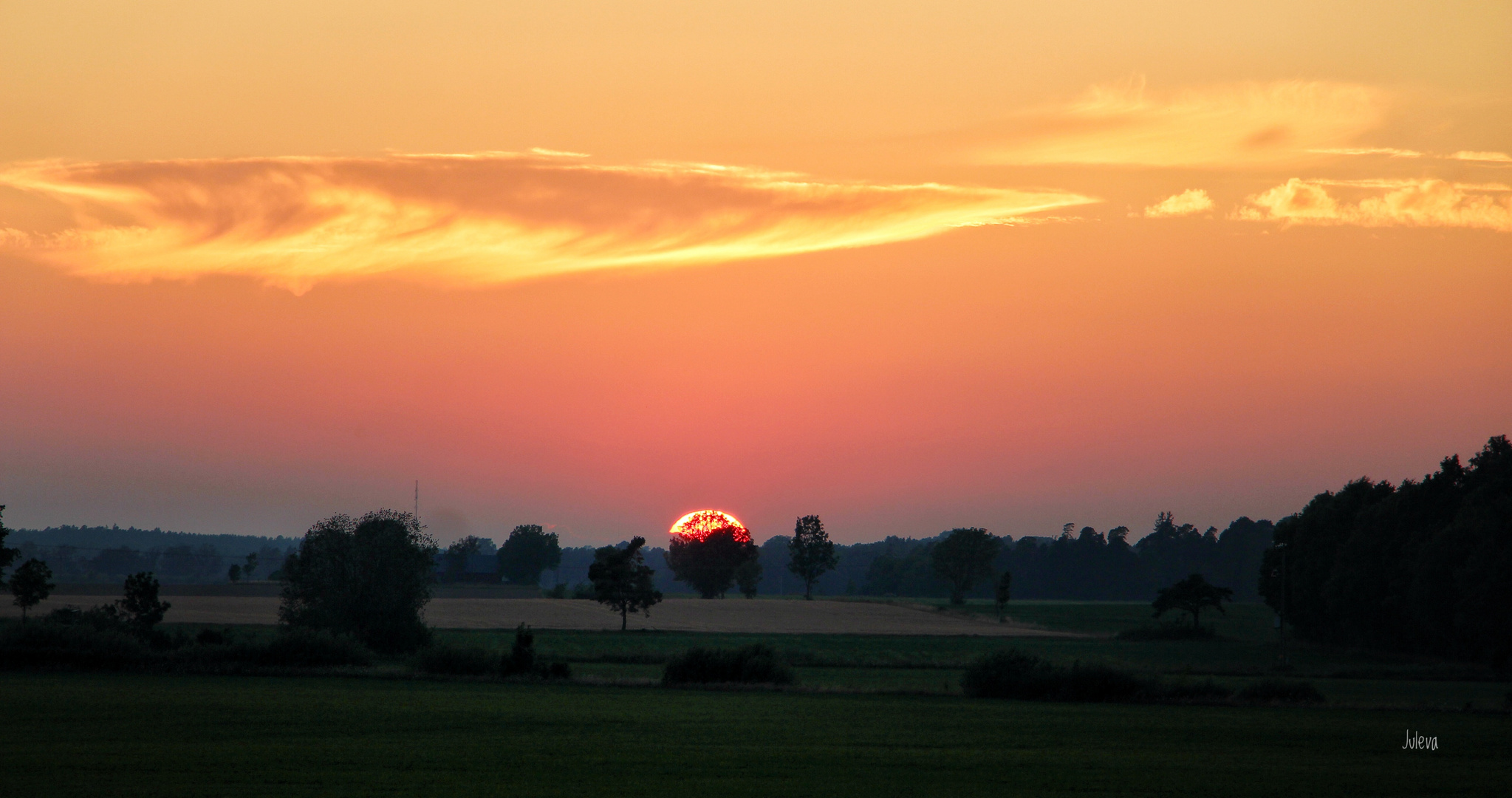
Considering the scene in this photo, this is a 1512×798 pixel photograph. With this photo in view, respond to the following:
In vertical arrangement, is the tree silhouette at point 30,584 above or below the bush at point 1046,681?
above

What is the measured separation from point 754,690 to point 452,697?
1115cm

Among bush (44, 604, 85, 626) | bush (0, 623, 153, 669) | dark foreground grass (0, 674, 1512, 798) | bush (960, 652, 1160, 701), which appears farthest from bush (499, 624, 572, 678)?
bush (44, 604, 85, 626)

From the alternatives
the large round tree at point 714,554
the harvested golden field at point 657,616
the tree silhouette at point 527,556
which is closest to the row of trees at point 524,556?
the tree silhouette at point 527,556

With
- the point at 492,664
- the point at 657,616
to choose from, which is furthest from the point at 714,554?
the point at 492,664

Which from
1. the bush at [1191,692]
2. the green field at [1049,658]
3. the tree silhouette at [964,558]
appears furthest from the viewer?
the tree silhouette at [964,558]

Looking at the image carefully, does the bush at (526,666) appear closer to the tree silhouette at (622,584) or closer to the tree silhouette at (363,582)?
the tree silhouette at (363,582)

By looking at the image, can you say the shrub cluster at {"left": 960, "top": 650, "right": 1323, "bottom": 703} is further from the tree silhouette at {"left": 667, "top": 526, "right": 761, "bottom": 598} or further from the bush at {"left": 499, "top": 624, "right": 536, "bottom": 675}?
the tree silhouette at {"left": 667, "top": 526, "right": 761, "bottom": 598}

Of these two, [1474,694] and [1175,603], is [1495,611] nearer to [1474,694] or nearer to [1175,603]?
[1474,694]

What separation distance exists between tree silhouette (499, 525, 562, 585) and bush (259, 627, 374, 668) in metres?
147

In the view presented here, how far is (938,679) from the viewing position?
51312 millimetres

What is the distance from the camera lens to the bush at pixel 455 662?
46.7 m

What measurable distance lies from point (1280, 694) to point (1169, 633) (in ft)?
183

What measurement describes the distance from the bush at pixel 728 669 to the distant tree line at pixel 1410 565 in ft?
125

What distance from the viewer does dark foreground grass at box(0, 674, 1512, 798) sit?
20.5m
